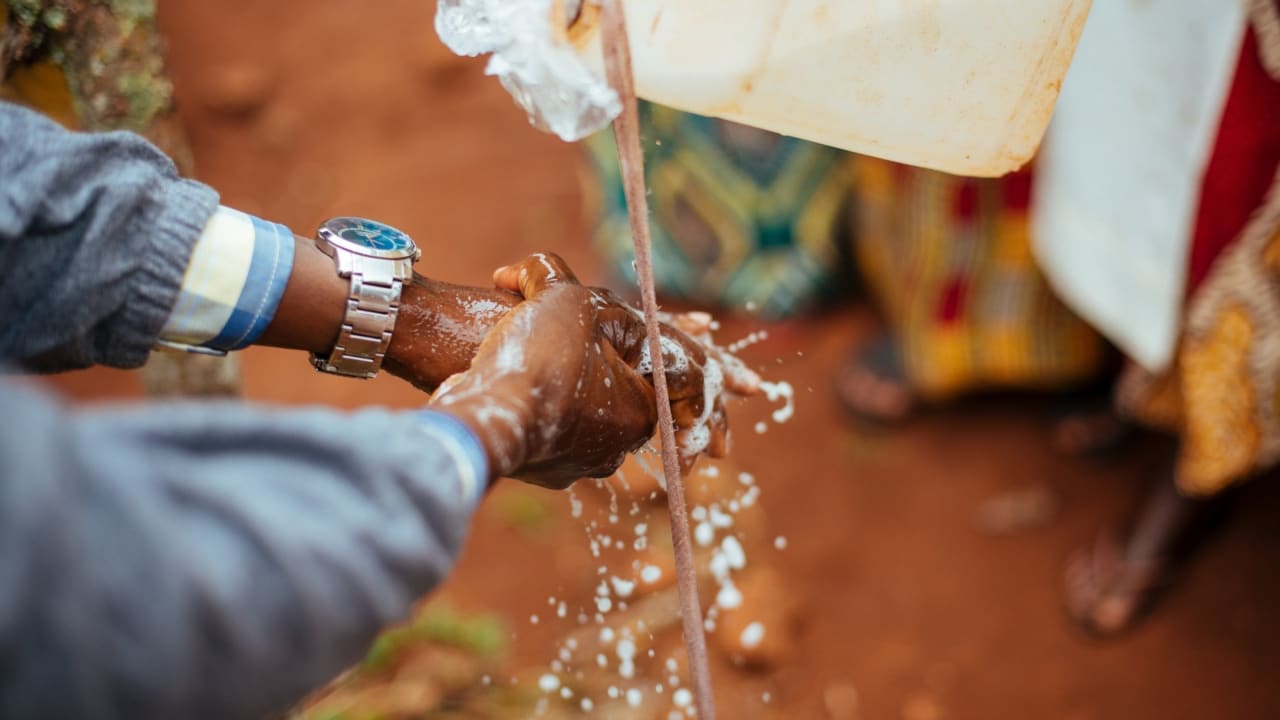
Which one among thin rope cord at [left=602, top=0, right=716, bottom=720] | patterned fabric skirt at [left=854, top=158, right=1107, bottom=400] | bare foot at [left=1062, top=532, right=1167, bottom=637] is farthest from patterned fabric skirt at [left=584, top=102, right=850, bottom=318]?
thin rope cord at [left=602, top=0, right=716, bottom=720]

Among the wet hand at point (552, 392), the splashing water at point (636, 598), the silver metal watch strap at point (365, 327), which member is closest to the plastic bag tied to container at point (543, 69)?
the wet hand at point (552, 392)

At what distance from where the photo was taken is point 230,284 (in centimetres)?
126

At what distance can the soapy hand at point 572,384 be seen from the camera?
1.05m

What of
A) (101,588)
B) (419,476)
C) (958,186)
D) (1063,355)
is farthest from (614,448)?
(1063,355)

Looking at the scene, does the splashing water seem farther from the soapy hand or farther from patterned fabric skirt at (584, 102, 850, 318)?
patterned fabric skirt at (584, 102, 850, 318)

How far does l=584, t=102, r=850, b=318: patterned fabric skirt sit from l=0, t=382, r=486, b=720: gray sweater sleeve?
1.95m

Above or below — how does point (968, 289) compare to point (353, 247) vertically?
below

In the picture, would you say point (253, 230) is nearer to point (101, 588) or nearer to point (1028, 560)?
point (101, 588)

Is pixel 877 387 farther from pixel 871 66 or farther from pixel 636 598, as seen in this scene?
pixel 871 66

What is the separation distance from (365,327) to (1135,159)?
1.51 meters

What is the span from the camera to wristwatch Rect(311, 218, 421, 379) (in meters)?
1.35

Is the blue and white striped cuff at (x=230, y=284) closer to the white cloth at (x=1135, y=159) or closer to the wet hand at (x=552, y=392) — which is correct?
the wet hand at (x=552, y=392)

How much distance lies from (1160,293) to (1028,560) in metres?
0.75

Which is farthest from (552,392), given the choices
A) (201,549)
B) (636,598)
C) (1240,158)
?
(1240,158)
